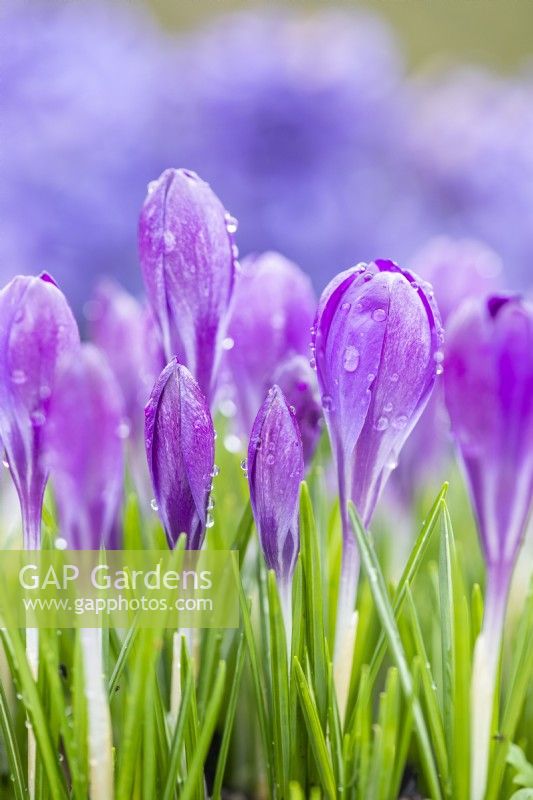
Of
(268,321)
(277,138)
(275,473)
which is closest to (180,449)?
(275,473)

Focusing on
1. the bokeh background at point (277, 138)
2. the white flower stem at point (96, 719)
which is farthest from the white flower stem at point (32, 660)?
the bokeh background at point (277, 138)

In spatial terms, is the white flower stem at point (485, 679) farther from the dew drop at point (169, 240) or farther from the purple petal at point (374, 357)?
the dew drop at point (169, 240)

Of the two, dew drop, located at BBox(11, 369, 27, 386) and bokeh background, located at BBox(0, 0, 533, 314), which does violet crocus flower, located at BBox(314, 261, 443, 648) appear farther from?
bokeh background, located at BBox(0, 0, 533, 314)

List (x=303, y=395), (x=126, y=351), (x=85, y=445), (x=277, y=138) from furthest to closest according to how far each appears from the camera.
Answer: (x=277, y=138) → (x=126, y=351) → (x=303, y=395) → (x=85, y=445)

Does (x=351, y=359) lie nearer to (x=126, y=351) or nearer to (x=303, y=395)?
(x=303, y=395)

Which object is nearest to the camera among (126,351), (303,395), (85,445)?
(85,445)

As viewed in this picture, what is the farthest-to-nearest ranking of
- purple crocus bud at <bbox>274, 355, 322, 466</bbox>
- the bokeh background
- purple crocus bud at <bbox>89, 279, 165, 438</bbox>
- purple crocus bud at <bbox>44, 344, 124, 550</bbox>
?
the bokeh background → purple crocus bud at <bbox>89, 279, 165, 438</bbox> → purple crocus bud at <bbox>274, 355, 322, 466</bbox> → purple crocus bud at <bbox>44, 344, 124, 550</bbox>

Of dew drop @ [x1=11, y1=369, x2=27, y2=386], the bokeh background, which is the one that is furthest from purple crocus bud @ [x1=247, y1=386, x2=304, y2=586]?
the bokeh background
